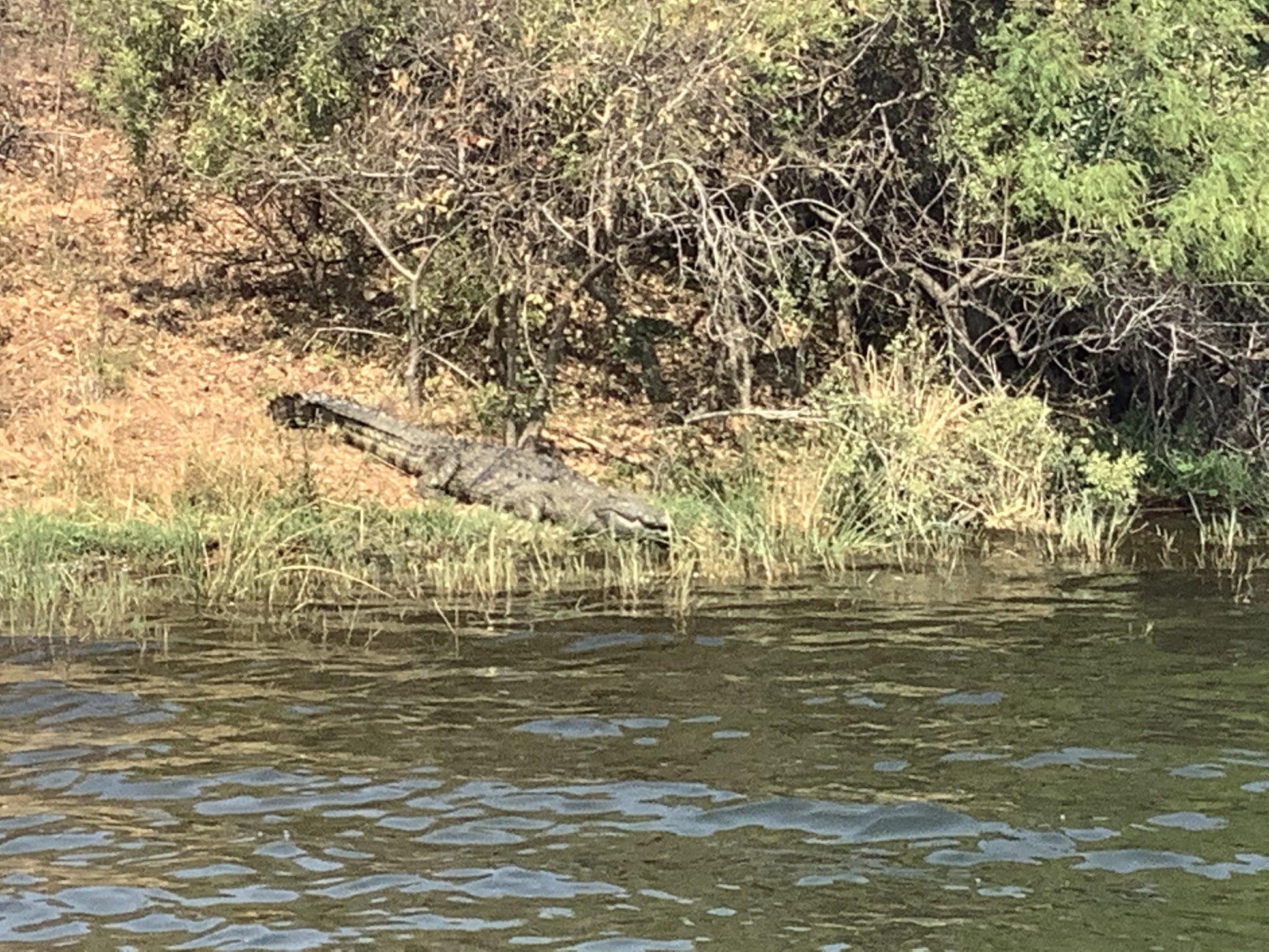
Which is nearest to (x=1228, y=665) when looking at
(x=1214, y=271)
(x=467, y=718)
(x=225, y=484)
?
(x=467, y=718)

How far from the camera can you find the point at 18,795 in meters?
6.77

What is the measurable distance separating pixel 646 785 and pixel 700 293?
37.6 feet

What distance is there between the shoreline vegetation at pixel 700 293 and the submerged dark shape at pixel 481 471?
9.3 inches

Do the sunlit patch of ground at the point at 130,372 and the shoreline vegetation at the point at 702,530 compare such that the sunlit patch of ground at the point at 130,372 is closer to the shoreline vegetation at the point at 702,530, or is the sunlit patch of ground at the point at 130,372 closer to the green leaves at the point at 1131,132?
the shoreline vegetation at the point at 702,530

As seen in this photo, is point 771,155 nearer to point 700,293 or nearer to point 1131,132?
point 700,293

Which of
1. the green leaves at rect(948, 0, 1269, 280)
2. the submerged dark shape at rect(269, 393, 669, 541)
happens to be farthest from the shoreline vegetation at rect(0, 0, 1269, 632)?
the submerged dark shape at rect(269, 393, 669, 541)

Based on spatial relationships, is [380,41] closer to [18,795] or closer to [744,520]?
[744,520]

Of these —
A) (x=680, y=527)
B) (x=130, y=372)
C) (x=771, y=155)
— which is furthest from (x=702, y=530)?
(x=130, y=372)

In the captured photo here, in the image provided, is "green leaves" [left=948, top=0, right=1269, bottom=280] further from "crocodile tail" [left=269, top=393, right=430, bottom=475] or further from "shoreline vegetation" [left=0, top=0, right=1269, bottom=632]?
"crocodile tail" [left=269, top=393, right=430, bottom=475]

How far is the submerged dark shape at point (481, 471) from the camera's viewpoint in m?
13.0

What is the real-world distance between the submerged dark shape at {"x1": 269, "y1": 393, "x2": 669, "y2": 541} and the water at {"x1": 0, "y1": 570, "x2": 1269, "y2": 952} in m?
2.46

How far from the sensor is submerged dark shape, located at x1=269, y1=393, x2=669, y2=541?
512 inches

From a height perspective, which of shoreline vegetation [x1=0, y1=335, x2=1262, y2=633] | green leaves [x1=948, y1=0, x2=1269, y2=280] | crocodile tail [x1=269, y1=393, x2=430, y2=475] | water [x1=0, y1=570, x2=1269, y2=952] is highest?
green leaves [x1=948, y1=0, x2=1269, y2=280]

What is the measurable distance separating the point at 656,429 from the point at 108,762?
9.30m
